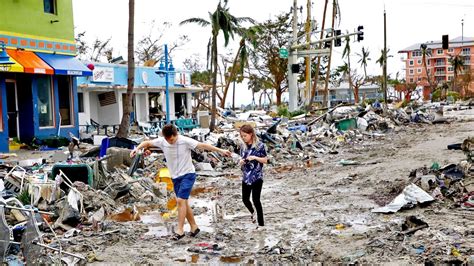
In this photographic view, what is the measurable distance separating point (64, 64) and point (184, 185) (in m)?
14.7

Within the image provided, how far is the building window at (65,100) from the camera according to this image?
22031 millimetres

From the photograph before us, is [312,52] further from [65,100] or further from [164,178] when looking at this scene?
[164,178]

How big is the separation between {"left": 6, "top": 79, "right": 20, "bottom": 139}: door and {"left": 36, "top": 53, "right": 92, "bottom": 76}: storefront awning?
1467mm

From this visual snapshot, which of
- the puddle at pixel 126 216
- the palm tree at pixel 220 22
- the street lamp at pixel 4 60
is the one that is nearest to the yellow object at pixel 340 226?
the puddle at pixel 126 216

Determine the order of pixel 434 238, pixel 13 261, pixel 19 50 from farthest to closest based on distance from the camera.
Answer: pixel 19 50, pixel 434 238, pixel 13 261

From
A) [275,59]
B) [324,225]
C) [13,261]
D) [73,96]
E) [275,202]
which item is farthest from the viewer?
[275,59]

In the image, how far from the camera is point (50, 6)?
21469mm

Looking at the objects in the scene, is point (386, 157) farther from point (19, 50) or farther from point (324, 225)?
point (19, 50)

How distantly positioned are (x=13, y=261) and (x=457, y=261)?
4.80 metres

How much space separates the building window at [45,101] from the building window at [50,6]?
2.58 meters

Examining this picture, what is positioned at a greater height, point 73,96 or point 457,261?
point 73,96

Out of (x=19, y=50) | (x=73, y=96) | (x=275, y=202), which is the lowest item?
(x=275, y=202)

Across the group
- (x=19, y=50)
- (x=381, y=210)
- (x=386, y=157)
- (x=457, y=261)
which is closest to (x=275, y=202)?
(x=381, y=210)

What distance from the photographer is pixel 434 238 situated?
6754 mm
